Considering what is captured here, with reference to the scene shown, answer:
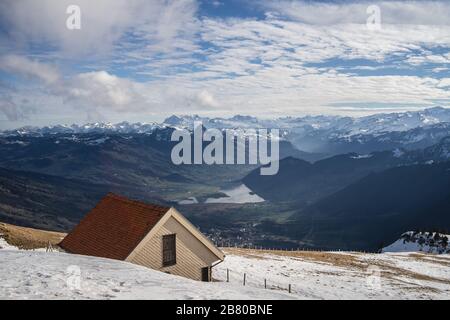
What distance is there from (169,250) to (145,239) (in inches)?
94.2

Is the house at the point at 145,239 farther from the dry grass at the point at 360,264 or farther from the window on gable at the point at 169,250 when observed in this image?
the dry grass at the point at 360,264

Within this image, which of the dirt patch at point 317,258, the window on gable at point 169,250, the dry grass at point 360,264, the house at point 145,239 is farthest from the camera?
the dirt patch at point 317,258

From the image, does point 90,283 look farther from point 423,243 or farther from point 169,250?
point 423,243

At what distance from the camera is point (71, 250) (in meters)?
28.8

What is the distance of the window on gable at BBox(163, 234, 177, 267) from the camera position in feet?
85.5

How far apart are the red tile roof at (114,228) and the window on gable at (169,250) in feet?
6.23

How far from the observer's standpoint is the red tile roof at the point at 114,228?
987 inches

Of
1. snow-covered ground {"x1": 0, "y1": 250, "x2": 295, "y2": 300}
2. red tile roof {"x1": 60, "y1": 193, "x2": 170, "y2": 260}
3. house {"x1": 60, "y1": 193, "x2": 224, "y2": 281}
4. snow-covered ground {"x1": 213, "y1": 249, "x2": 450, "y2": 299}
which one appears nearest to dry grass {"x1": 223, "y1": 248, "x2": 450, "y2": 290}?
snow-covered ground {"x1": 213, "y1": 249, "x2": 450, "y2": 299}

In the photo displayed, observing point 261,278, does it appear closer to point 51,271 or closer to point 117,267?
point 117,267

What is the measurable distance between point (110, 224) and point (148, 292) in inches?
568

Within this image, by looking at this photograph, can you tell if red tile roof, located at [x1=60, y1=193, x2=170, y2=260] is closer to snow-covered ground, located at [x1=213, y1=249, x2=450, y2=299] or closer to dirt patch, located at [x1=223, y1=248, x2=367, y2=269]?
snow-covered ground, located at [x1=213, y1=249, x2=450, y2=299]

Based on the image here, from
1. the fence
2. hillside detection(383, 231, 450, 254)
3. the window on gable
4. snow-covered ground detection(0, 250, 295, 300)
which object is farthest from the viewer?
hillside detection(383, 231, 450, 254)

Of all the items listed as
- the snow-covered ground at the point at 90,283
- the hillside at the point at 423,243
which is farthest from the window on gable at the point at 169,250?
the hillside at the point at 423,243
